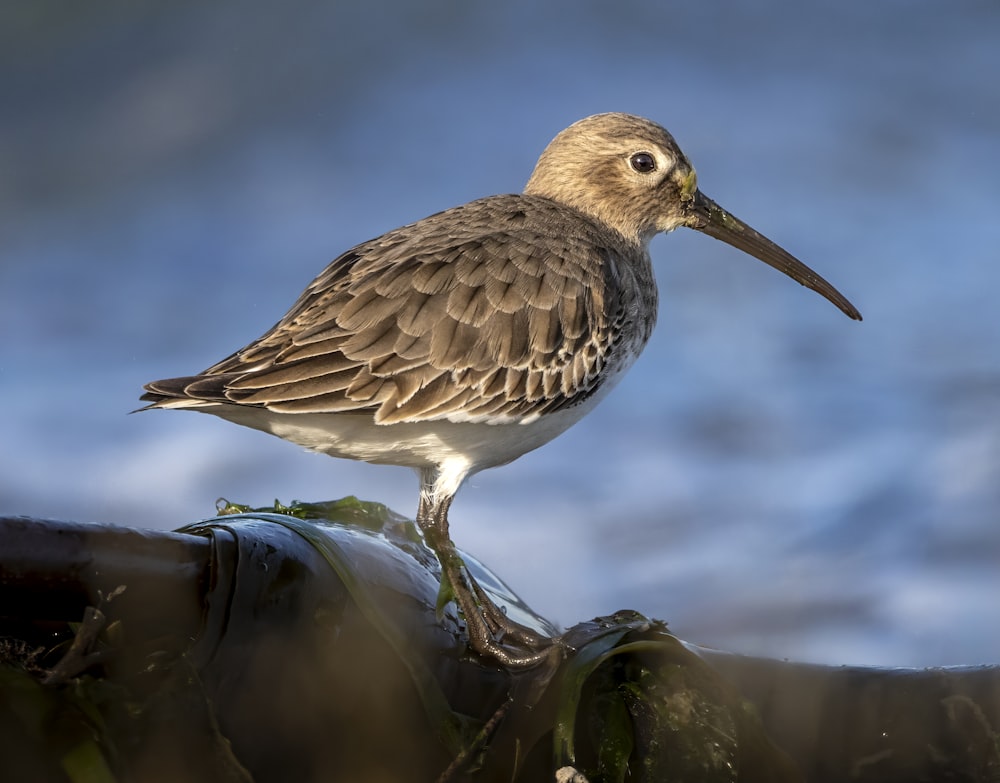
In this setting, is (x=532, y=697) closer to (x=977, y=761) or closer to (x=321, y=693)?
(x=321, y=693)

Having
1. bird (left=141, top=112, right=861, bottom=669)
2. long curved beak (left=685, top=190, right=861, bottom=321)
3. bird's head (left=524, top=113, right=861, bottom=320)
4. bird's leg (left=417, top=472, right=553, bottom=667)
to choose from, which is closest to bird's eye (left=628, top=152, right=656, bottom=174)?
bird's head (left=524, top=113, right=861, bottom=320)

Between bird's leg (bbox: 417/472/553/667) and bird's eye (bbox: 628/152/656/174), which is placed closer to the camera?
bird's leg (bbox: 417/472/553/667)

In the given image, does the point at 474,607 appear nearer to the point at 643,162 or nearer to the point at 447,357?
the point at 447,357

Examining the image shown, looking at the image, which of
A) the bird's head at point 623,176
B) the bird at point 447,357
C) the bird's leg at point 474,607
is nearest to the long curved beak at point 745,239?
the bird's head at point 623,176

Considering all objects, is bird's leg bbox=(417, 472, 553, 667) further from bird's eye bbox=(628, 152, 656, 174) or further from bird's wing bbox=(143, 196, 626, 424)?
bird's eye bbox=(628, 152, 656, 174)

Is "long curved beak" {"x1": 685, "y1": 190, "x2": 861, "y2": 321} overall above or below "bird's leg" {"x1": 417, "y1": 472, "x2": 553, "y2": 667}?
above

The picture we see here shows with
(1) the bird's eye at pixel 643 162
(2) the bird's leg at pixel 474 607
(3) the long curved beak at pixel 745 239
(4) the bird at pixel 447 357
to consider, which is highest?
(1) the bird's eye at pixel 643 162

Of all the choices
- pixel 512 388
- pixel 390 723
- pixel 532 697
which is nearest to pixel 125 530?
pixel 390 723

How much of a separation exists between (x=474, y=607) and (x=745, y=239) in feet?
11.0

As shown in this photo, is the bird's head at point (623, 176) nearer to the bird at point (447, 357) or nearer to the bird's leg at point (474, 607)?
the bird at point (447, 357)

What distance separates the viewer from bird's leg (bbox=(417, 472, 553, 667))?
3.81 m

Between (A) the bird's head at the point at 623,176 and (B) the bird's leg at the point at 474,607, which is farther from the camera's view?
(A) the bird's head at the point at 623,176

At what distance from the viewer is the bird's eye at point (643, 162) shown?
601 centimetres

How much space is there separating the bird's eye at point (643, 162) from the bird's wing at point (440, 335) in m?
1.05
